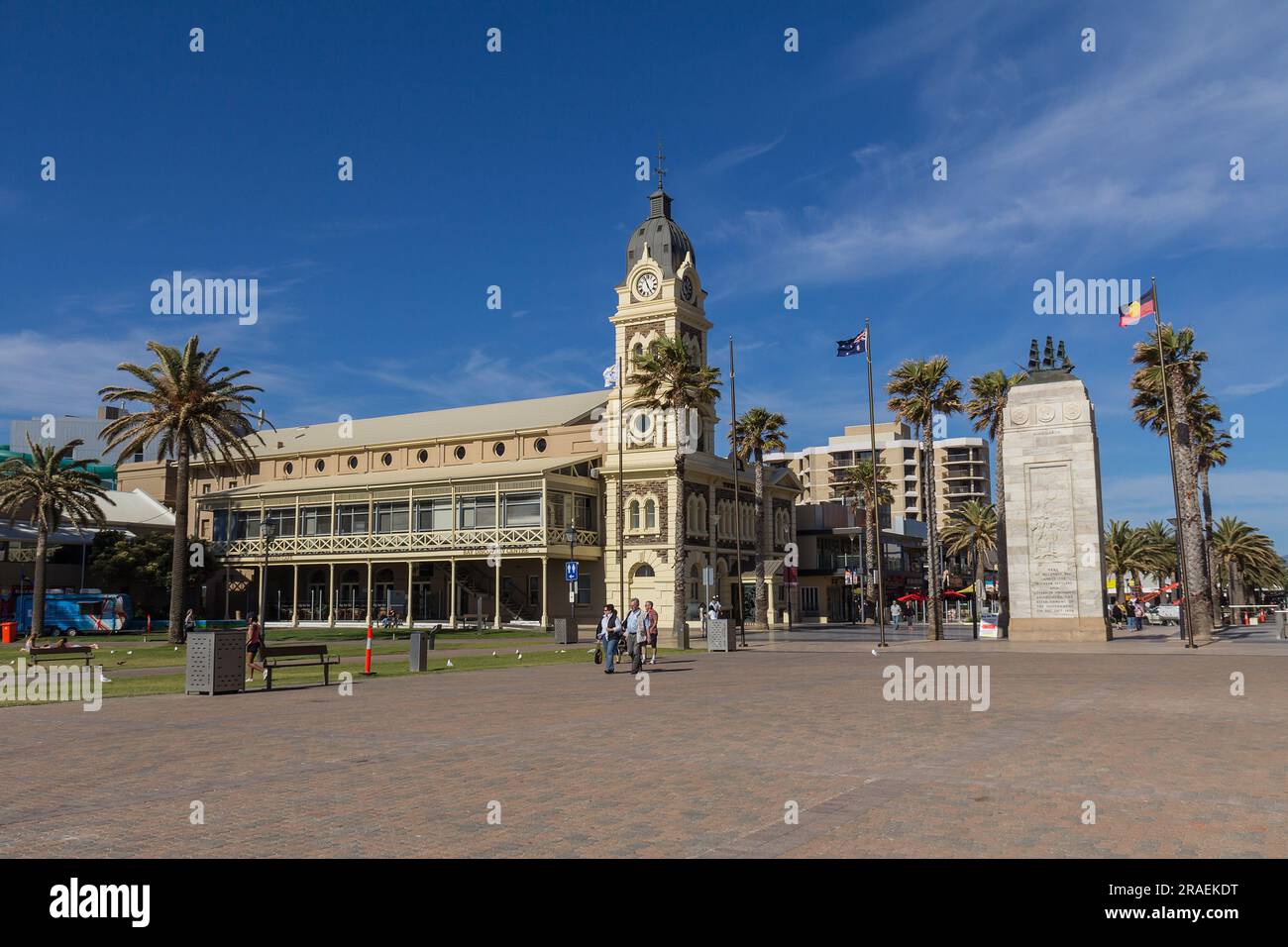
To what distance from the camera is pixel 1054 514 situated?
36.9 metres

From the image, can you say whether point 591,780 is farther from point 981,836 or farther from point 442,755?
point 981,836

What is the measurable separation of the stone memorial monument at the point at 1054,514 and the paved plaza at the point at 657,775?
18.2 metres

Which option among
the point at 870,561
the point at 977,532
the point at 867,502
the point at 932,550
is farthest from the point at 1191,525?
the point at 977,532

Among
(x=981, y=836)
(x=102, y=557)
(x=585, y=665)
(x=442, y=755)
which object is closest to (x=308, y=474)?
(x=102, y=557)

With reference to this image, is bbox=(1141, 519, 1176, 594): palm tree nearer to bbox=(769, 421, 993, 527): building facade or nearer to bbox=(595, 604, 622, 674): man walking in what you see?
bbox=(769, 421, 993, 527): building facade

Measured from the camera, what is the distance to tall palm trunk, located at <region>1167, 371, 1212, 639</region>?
40969 mm

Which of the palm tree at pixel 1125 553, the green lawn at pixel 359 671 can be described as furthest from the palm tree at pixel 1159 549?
the green lawn at pixel 359 671

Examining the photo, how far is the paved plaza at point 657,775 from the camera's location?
6.94 m

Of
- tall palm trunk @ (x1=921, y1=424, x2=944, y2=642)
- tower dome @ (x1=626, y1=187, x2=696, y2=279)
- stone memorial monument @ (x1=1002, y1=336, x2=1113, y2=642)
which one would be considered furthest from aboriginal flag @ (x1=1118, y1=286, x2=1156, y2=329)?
tower dome @ (x1=626, y1=187, x2=696, y2=279)

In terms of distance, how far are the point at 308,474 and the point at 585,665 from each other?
47093 millimetres

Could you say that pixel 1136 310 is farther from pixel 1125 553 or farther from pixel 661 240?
pixel 1125 553

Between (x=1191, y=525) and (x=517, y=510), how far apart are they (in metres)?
32.7

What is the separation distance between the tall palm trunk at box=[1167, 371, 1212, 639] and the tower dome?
94.7 ft

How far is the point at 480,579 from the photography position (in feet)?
197
